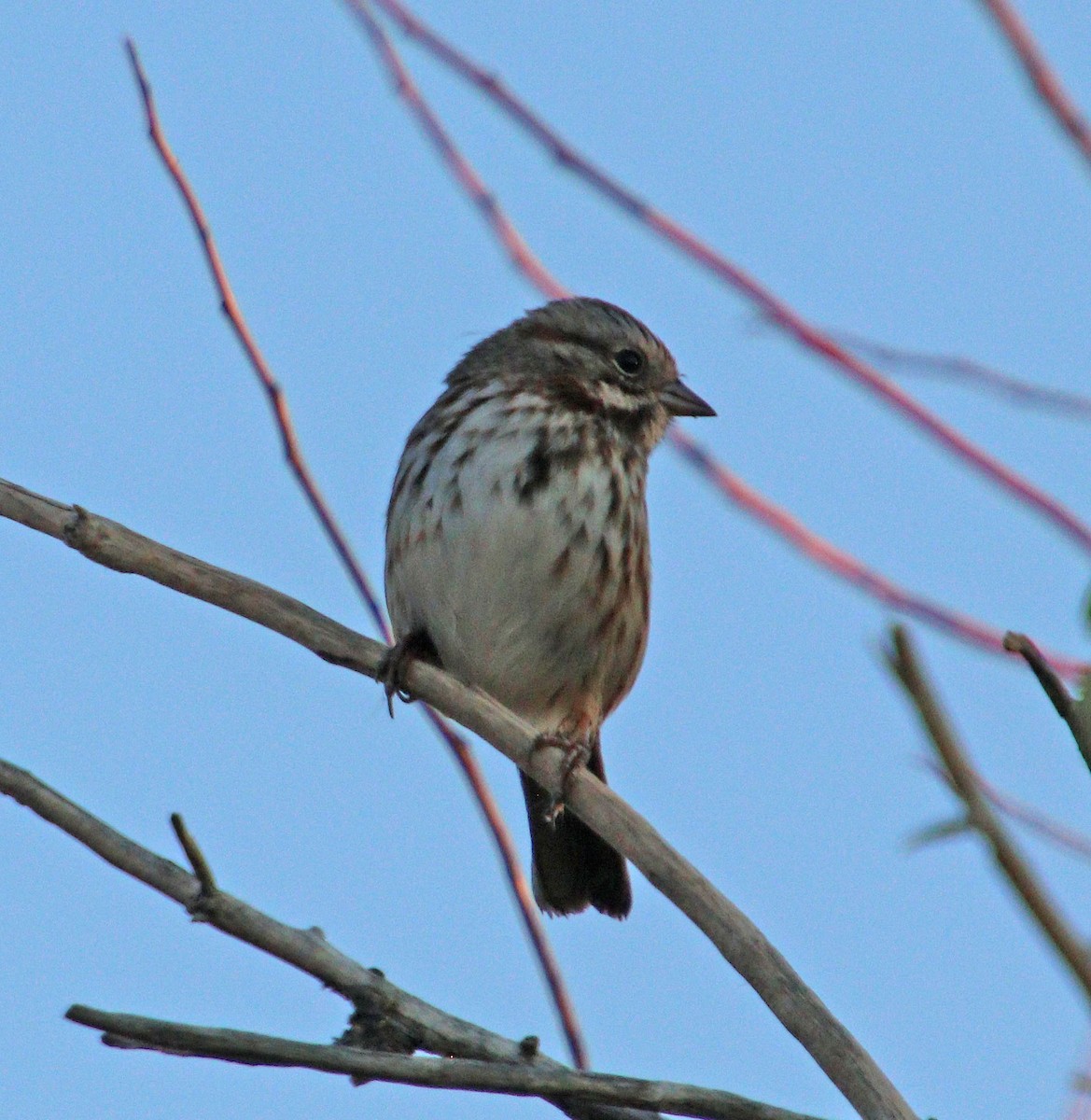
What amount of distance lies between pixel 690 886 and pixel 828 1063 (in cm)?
44

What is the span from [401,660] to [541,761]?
1.19 metres

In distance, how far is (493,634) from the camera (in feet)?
16.6

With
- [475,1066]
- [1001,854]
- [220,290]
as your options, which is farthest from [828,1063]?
[220,290]

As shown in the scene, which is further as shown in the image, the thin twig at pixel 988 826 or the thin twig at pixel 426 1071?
the thin twig at pixel 426 1071

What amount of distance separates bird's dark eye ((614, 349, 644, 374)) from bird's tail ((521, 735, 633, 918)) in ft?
4.06

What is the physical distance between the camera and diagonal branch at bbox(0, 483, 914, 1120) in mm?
2086

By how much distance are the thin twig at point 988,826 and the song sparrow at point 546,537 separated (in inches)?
141

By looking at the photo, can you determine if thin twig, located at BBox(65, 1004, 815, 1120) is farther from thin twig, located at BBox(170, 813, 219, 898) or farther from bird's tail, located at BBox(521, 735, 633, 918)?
bird's tail, located at BBox(521, 735, 633, 918)

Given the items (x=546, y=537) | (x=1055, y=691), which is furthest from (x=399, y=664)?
(x=1055, y=691)

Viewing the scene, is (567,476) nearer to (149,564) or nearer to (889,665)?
(149,564)

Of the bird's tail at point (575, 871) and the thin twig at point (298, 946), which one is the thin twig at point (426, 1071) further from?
the bird's tail at point (575, 871)

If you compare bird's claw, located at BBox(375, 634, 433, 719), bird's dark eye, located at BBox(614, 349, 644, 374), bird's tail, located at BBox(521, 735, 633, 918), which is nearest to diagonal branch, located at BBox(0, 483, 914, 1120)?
bird's claw, located at BBox(375, 634, 433, 719)

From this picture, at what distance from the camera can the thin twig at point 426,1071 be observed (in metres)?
1.88

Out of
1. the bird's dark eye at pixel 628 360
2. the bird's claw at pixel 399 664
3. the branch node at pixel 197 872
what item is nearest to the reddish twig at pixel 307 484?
the bird's claw at pixel 399 664
